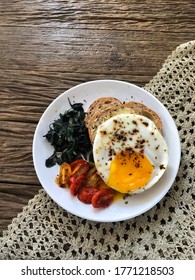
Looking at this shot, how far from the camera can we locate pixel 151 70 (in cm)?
235

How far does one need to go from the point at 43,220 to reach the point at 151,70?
91 cm

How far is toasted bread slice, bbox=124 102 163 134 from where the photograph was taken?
2.13 meters

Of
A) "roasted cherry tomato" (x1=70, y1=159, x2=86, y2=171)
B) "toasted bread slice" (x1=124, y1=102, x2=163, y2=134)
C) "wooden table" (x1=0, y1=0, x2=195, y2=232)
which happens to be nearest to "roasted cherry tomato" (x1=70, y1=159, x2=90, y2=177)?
"roasted cherry tomato" (x1=70, y1=159, x2=86, y2=171)

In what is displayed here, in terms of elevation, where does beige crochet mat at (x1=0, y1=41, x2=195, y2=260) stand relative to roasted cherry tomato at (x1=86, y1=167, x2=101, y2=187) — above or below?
below

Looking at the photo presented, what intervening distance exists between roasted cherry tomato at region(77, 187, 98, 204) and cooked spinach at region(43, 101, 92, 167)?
0.52 ft

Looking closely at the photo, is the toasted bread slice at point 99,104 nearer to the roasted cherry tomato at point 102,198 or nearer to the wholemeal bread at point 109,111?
the wholemeal bread at point 109,111

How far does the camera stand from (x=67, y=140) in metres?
2.15

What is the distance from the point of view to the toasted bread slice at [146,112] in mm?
2127

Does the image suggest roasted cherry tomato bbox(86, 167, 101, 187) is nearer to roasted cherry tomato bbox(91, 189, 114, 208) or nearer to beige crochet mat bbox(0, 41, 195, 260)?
roasted cherry tomato bbox(91, 189, 114, 208)

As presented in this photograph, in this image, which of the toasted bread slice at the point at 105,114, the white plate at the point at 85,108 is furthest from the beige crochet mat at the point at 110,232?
the toasted bread slice at the point at 105,114

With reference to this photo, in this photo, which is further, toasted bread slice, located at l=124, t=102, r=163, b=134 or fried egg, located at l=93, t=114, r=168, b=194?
toasted bread slice, located at l=124, t=102, r=163, b=134

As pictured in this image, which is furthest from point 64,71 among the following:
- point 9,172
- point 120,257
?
point 120,257

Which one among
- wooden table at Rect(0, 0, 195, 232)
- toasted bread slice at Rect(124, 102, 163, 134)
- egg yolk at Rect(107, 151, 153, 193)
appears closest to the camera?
egg yolk at Rect(107, 151, 153, 193)
